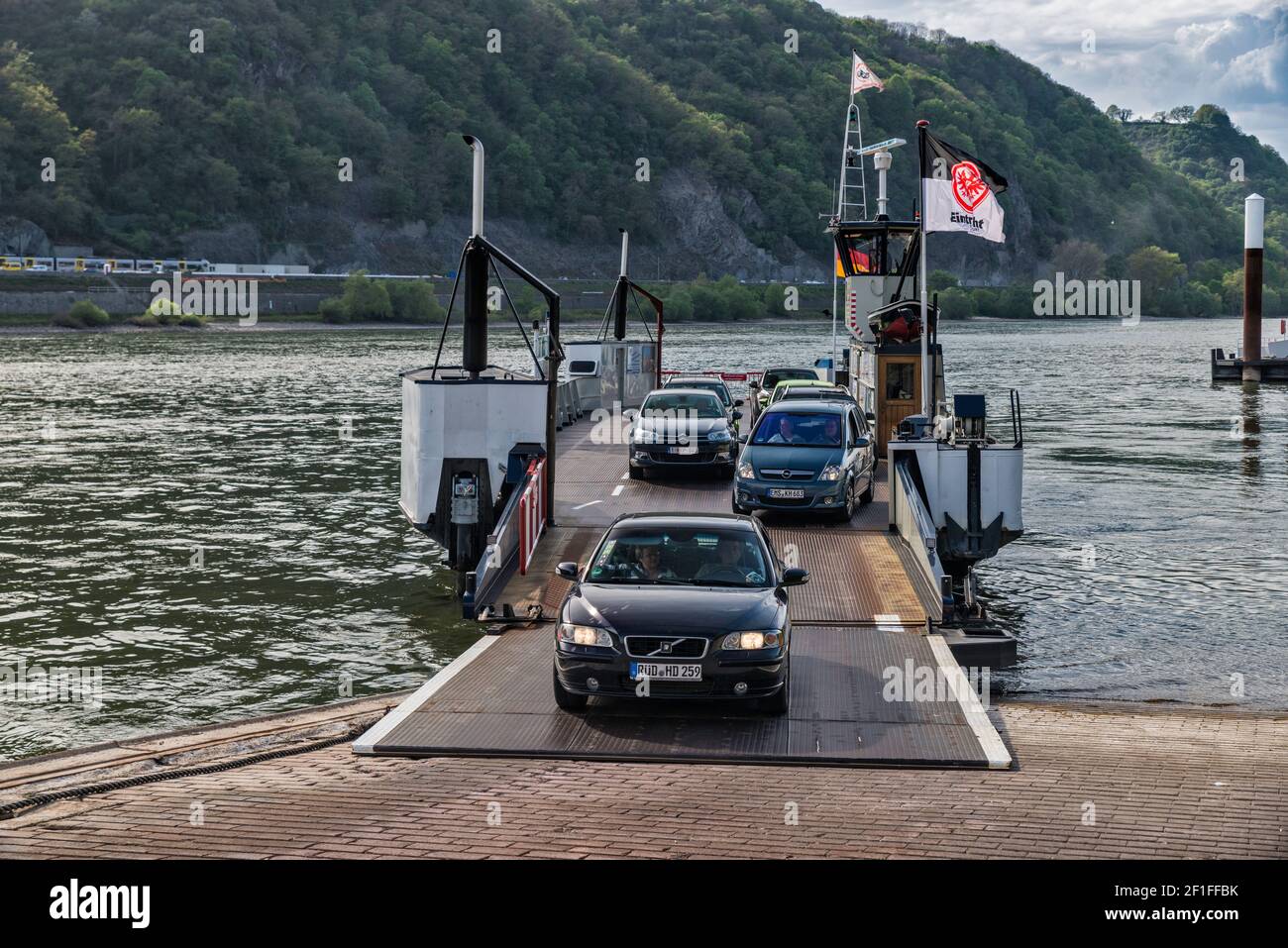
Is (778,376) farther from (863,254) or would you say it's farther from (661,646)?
(661,646)

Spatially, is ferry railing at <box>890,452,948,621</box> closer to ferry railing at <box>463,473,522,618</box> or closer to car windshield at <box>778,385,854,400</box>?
ferry railing at <box>463,473,522,618</box>

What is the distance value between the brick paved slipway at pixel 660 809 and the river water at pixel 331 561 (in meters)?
5.15

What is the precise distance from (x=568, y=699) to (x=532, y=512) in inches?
279

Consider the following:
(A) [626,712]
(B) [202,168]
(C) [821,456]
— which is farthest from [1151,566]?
(B) [202,168]

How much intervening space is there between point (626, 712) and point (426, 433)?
8.13 meters

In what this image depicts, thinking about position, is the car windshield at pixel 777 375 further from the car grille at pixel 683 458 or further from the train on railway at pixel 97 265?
the train on railway at pixel 97 265

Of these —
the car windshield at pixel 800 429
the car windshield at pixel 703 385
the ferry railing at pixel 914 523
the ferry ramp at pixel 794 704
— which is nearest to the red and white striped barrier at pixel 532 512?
the ferry ramp at pixel 794 704

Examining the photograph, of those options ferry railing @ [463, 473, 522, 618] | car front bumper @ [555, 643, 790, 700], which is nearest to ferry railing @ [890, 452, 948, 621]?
car front bumper @ [555, 643, 790, 700]

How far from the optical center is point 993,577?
24.2m

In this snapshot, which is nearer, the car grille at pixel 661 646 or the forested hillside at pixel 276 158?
the car grille at pixel 661 646

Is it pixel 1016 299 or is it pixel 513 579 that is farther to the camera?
pixel 1016 299

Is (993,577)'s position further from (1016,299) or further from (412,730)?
(1016,299)

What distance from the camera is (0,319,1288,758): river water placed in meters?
17.2

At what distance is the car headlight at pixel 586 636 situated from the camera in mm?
11531
